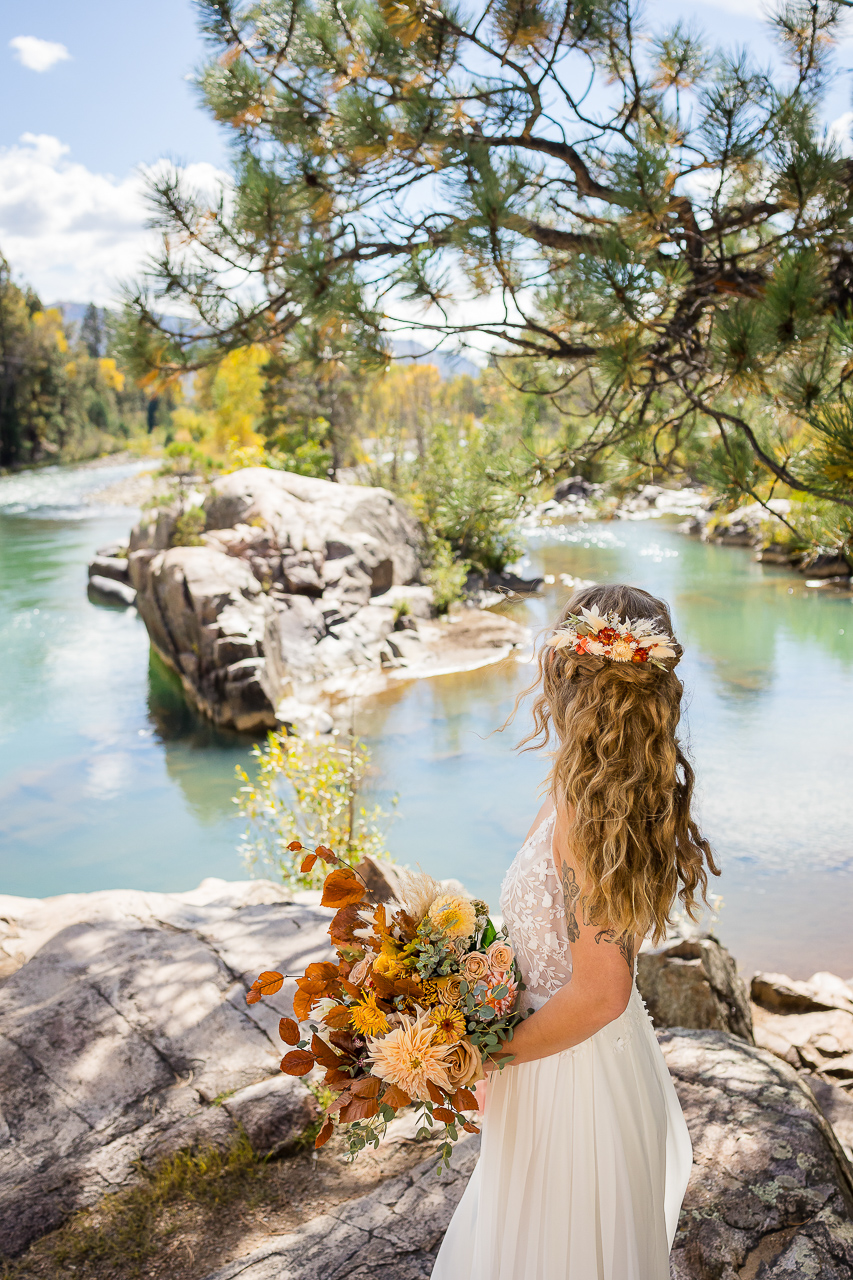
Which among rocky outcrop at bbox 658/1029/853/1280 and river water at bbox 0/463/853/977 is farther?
river water at bbox 0/463/853/977

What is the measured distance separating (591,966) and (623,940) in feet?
0.25

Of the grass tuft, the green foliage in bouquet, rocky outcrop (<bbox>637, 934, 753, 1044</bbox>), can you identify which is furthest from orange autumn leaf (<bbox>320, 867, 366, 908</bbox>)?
the green foliage in bouquet

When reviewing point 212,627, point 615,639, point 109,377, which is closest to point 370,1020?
point 615,639

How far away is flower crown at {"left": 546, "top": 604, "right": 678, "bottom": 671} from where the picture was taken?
Result: 5.04ft

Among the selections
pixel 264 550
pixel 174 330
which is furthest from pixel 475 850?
pixel 264 550

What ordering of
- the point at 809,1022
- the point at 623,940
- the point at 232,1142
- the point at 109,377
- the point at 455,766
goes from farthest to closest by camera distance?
the point at 109,377 → the point at 455,766 → the point at 809,1022 → the point at 232,1142 → the point at 623,940

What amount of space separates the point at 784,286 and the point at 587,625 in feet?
6.72

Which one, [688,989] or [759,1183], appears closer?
[759,1183]

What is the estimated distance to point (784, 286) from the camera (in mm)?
2961

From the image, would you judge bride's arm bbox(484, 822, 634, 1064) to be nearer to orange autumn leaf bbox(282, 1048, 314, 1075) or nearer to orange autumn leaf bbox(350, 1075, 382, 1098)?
orange autumn leaf bbox(350, 1075, 382, 1098)

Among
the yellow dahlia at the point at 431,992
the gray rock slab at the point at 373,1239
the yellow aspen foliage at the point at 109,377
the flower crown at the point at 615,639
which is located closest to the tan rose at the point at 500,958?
the yellow dahlia at the point at 431,992

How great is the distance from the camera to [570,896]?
1.59 meters

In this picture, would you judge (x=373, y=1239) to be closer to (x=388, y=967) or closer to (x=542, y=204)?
(x=388, y=967)

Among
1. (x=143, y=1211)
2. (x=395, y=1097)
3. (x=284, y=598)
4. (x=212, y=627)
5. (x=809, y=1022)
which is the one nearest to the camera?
(x=395, y=1097)
